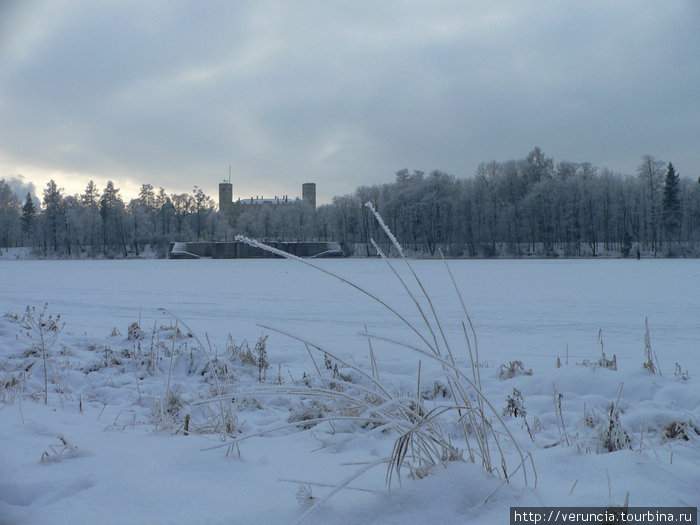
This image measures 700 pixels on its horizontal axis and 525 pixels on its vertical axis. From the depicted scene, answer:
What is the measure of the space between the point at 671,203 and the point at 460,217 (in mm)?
21410

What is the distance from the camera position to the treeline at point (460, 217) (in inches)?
2071

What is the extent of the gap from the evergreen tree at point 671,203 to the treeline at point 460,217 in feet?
0.39

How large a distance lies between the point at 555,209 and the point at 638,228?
8.76 meters

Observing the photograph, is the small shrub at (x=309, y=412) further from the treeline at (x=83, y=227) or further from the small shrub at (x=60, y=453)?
the treeline at (x=83, y=227)

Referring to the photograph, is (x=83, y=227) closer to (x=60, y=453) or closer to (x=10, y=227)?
(x=10, y=227)

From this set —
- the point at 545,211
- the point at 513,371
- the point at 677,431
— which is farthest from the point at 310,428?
the point at 545,211

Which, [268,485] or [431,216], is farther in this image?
[431,216]

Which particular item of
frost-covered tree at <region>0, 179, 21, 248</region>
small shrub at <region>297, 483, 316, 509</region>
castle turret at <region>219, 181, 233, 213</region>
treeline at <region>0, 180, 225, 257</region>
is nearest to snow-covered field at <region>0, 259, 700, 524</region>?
small shrub at <region>297, 483, 316, 509</region>

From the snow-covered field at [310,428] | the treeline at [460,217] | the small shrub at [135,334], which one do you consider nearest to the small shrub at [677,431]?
the snow-covered field at [310,428]

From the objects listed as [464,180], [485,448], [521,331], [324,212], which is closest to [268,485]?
[485,448]

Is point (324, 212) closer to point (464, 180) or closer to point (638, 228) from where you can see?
point (464, 180)

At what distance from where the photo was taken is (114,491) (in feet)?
5.57

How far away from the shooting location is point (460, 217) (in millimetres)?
60219

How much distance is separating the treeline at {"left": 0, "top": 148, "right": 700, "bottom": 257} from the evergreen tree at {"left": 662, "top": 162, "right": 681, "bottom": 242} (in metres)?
0.12
